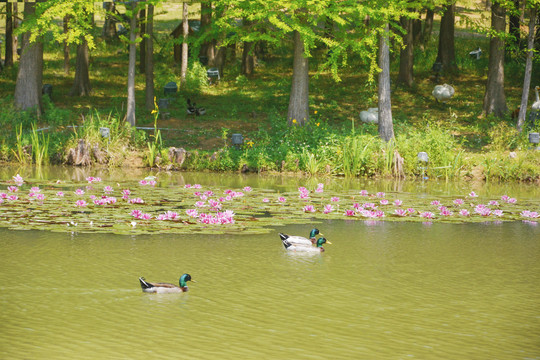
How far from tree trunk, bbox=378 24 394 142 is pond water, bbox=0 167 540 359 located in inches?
379

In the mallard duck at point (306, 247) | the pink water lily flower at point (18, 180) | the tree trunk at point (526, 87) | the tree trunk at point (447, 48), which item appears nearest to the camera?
the mallard duck at point (306, 247)

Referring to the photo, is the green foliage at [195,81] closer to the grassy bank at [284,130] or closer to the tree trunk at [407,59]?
the grassy bank at [284,130]

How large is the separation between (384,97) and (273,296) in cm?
1414

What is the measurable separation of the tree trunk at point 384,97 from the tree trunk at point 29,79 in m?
10.7

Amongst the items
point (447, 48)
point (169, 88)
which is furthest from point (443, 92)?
point (169, 88)

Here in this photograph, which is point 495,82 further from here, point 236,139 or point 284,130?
point 236,139

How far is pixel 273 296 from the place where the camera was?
8.00 metres

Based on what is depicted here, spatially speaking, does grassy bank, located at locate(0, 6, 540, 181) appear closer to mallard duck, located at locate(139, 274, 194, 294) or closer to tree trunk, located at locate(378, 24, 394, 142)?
tree trunk, located at locate(378, 24, 394, 142)

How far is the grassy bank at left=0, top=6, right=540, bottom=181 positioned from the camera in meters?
→ 19.4

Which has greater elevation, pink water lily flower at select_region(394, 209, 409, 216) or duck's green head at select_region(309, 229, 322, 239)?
pink water lily flower at select_region(394, 209, 409, 216)

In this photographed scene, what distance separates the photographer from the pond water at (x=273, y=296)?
6.48 meters

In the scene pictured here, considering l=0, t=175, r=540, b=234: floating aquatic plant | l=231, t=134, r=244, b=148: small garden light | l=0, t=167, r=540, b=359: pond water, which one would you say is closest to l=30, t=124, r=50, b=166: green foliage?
l=0, t=175, r=540, b=234: floating aquatic plant

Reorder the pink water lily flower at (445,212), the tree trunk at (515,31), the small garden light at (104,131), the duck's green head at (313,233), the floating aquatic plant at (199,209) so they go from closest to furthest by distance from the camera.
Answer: the duck's green head at (313,233) → the floating aquatic plant at (199,209) → the pink water lily flower at (445,212) → the small garden light at (104,131) → the tree trunk at (515,31)

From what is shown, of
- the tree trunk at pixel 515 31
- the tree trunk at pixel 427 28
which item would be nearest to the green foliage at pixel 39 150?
the tree trunk at pixel 515 31
